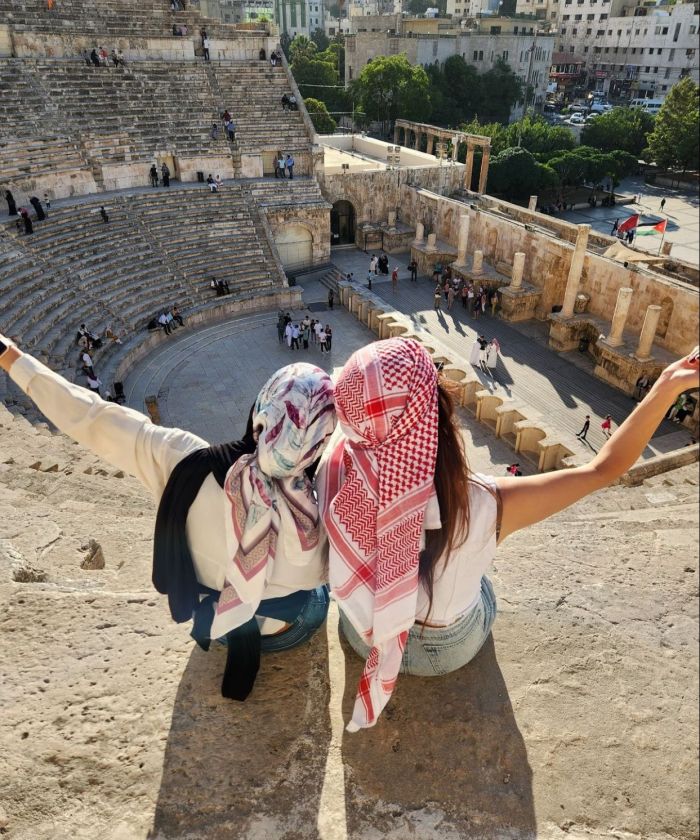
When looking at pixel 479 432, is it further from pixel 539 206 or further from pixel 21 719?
pixel 539 206

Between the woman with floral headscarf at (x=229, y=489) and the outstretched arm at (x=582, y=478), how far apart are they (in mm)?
772

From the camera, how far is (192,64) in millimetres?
22969

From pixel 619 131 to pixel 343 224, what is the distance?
2572 cm

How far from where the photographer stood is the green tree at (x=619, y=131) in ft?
130

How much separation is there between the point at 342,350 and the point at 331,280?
5631 millimetres

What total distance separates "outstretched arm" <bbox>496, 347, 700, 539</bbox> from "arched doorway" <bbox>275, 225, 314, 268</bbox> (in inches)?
796

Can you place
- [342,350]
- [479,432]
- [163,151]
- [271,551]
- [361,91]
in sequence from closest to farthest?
1. [271,551]
2. [479,432]
3. [342,350]
4. [163,151]
5. [361,91]

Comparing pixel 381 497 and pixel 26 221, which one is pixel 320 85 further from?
pixel 381 497

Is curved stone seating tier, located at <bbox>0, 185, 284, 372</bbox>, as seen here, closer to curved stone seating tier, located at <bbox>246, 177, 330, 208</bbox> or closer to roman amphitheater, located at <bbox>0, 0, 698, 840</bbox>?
roman amphitheater, located at <bbox>0, 0, 698, 840</bbox>

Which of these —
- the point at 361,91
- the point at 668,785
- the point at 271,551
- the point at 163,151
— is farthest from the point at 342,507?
the point at 361,91

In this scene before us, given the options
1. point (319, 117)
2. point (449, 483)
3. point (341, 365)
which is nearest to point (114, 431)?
point (449, 483)

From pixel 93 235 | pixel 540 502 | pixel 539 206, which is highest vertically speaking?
pixel 540 502

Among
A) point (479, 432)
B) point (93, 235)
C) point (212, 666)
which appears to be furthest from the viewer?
point (93, 235)

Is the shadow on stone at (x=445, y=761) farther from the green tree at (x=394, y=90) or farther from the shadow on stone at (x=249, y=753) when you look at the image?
the green tree at (x=394, y=90)
